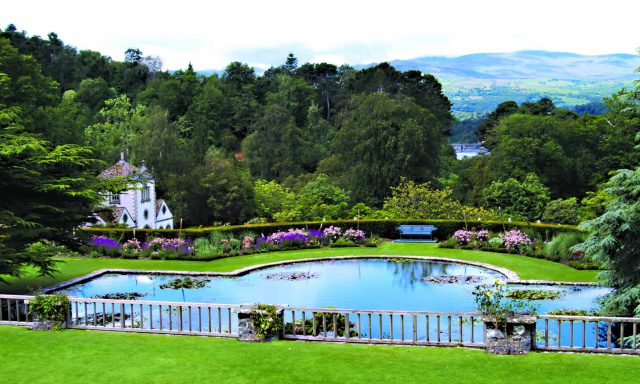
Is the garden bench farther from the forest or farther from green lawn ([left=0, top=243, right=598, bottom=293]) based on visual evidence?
the forest

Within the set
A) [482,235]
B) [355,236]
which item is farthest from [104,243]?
[482,235]

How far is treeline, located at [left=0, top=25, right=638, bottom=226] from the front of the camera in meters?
40.0

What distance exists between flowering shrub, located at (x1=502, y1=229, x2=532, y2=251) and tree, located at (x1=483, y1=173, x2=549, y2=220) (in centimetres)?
1380

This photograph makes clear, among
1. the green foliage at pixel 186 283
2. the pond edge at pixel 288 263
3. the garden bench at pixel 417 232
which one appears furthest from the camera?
the garden bench at pixel 417 232

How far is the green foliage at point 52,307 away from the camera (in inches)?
547

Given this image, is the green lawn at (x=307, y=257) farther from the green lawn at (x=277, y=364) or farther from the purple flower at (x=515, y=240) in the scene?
the green lawn at (x=277, y=364)

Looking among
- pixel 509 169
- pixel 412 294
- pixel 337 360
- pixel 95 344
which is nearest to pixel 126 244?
pixel 412 294

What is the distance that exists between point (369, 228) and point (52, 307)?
65.2 feet

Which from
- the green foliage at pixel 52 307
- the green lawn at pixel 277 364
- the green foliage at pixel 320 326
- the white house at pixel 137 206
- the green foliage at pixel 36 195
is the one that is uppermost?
the green foliage at pixel 36 195

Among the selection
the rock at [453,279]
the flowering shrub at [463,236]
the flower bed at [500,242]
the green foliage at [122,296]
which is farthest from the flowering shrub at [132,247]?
the flowering shrub at [463,236]

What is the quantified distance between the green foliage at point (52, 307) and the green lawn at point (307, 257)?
6.75m

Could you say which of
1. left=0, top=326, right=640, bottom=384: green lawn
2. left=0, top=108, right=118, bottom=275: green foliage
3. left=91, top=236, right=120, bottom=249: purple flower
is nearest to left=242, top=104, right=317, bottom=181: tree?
left=91, top=236, right=120, bottom=249: purple flower

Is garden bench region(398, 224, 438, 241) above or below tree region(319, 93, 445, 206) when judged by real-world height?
below

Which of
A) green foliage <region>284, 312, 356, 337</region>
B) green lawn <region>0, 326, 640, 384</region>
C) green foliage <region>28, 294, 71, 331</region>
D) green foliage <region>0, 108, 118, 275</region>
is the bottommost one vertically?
green foliage <region>284, 312, 356, 337</region>
